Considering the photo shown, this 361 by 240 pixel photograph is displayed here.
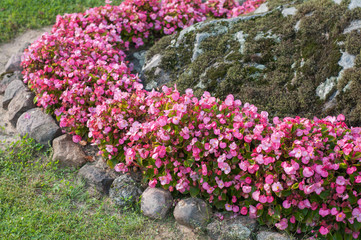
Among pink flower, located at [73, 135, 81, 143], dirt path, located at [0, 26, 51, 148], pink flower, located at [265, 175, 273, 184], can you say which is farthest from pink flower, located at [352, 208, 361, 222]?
dirt path, located at [0, 26, 51, 148]

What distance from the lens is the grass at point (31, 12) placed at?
701cm

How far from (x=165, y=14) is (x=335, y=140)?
3744mm

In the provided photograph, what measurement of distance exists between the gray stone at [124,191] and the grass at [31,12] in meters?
4.72

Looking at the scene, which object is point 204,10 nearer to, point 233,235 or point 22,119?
point 22,119

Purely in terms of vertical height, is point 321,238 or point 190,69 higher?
point 190,69

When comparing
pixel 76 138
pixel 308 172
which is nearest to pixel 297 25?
pixel 308 172

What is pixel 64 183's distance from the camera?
3746mm

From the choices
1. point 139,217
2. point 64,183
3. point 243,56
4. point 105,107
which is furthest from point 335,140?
point 64,183

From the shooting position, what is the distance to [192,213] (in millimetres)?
3188

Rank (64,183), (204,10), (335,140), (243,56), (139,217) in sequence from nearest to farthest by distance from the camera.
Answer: (335,140) < (139,217) < (64,183) < (243,56) < (204,10)

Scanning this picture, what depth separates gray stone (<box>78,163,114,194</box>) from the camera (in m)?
3.66

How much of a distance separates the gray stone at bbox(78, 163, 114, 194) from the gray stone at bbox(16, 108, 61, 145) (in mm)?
747

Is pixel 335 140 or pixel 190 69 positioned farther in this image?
pixel 190 69

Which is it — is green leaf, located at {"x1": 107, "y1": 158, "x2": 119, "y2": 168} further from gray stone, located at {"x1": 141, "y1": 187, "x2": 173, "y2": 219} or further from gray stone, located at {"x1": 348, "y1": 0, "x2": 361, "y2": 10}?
gray stone, located at {"x1": 348, "y1": 0, "x2": 361, "y2": 10}
